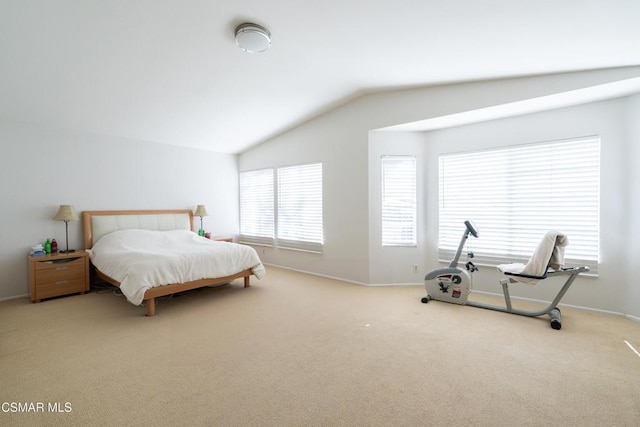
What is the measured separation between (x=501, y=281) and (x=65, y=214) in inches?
233

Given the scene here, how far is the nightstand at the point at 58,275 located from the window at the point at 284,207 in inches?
116

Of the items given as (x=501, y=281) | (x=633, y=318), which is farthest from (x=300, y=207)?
(x=633, y=318)

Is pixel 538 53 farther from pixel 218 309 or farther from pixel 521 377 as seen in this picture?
pixel 218 309

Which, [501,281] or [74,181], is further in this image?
[74,181]

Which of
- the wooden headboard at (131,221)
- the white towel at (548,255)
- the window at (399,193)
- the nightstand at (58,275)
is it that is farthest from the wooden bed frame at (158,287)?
the white towel at (548,255)

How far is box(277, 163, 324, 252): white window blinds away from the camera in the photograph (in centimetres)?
504

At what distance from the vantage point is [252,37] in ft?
8.97

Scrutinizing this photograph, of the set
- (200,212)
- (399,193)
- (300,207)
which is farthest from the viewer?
(200,212)

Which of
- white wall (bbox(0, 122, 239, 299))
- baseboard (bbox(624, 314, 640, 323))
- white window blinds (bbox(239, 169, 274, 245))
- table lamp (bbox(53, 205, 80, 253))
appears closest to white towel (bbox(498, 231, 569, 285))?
baseboard (bbox(624, 314, 640, 323))

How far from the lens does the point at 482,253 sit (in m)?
3.93

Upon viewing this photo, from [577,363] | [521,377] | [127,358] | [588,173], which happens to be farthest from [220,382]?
[588,173]

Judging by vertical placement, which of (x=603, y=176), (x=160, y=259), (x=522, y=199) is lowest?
(x=160, y=259)

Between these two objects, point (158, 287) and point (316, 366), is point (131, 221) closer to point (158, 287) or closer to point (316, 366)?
point (158, 287)

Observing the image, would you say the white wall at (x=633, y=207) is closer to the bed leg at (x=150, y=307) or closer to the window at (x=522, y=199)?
the window at (x=522, y=199)
